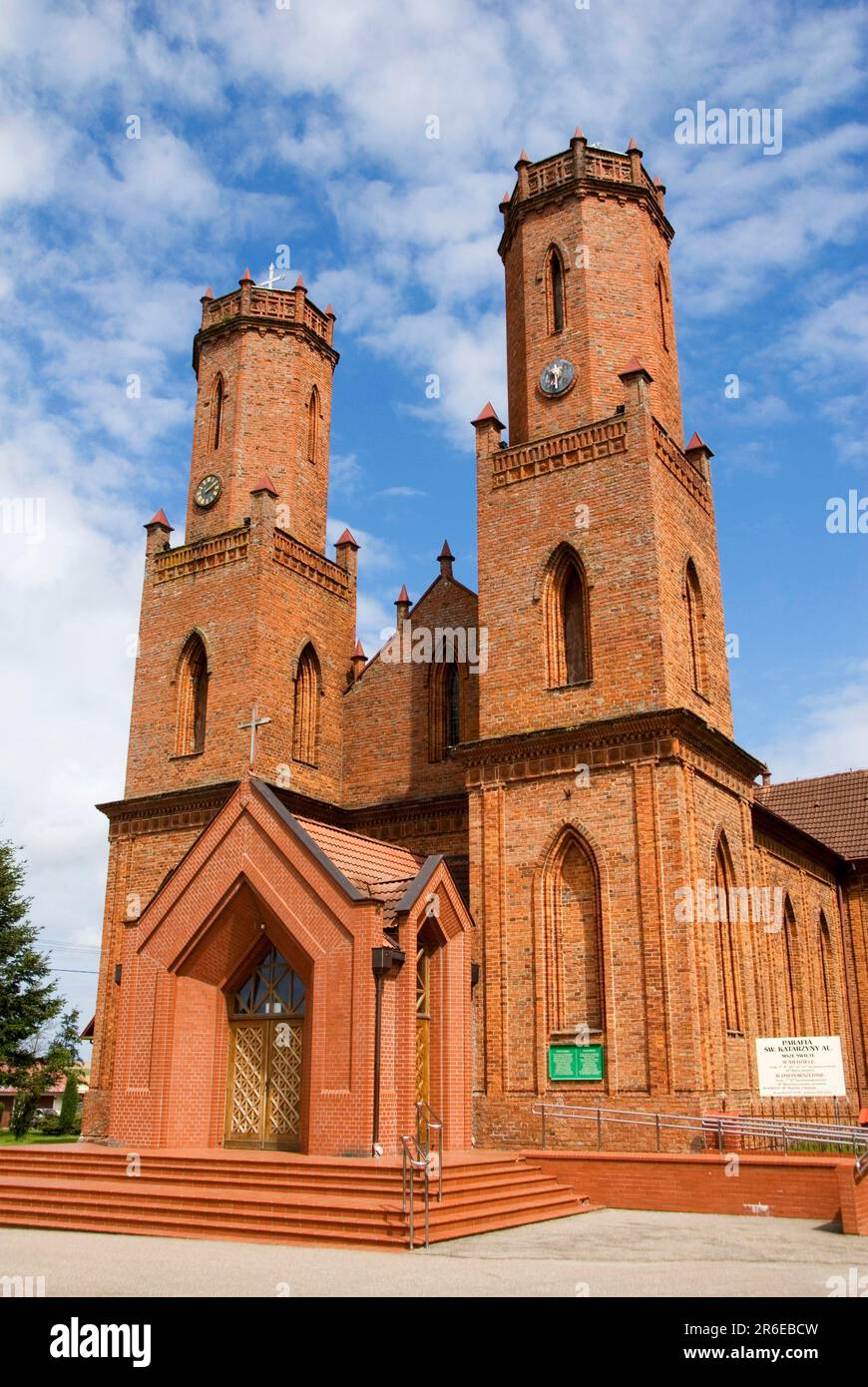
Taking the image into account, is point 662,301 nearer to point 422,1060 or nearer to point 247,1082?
point 422,1060

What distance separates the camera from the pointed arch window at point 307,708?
27.5 m

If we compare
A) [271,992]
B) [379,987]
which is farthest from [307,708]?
[379,987]

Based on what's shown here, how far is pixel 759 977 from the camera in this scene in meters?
23.0

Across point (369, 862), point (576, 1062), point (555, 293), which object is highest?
point (555, 293)

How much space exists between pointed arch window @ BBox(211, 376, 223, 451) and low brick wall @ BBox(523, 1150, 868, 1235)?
1891 cm

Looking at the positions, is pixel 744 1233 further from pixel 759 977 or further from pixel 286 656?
pixel 286 656

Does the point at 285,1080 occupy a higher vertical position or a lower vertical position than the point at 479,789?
lower

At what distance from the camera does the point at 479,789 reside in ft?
73.8

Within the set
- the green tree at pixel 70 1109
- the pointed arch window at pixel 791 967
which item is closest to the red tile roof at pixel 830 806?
the pointed arch window at pixel 791 967

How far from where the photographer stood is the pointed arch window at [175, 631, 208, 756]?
2706cm

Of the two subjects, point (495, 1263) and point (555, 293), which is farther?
point (555, 293)

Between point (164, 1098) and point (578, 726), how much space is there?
9.25 metres

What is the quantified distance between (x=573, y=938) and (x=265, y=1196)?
8172mm

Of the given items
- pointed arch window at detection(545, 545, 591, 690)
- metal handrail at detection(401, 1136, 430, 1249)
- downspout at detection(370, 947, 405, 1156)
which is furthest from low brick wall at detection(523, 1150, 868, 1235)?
pointed arch window at detection(545, 545, 591, 690)
